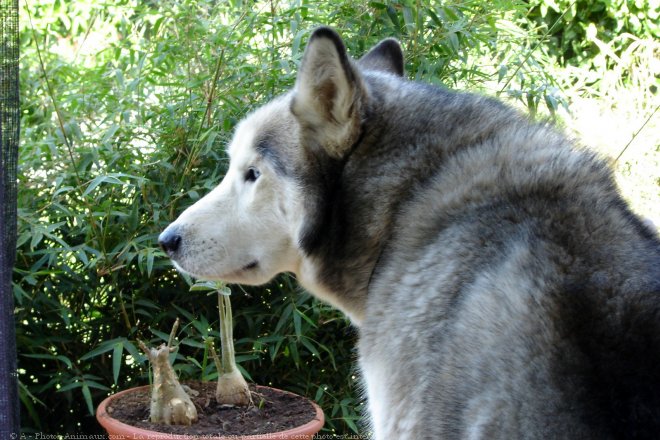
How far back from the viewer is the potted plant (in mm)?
2443

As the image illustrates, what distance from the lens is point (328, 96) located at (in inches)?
79.2

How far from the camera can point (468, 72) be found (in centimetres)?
327

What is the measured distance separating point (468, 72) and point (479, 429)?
2.05m

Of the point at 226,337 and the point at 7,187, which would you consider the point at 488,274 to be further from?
the point at 7,187

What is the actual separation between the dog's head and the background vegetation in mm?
645

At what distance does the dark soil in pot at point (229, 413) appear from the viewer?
97.3 inches

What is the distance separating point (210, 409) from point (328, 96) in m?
1.19

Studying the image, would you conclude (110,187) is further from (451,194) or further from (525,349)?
(525,349)

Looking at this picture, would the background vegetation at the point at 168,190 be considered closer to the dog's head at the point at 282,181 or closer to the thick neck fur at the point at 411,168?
the dog's head at the point at 282,181

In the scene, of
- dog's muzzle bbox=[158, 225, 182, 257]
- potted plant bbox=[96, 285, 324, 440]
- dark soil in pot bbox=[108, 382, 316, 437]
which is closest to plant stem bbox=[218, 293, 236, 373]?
potted plant bbox=[96, 285, 324, 440]

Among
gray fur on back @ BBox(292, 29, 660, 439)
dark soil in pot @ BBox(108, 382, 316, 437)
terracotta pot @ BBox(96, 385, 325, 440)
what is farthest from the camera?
dark soil in pot @ BBox(108, 382, 316, 437)

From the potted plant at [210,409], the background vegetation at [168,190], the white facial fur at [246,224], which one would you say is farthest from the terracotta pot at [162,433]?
the white facial fur at [246,224]

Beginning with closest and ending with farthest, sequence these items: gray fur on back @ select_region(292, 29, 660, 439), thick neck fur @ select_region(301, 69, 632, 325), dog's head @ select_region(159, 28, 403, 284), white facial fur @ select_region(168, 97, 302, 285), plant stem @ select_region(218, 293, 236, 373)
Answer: gray fur on back @ select_region(292, 29, 660, 439) → thick neck fur @ select_region(301, 69, 632, 325) → dog's head @ select_region(159, 28, 403, 284) → white facial fur @ select_region(168, 97, 302, 285) → plant stem @ select_region(218, 293, 236, 373)

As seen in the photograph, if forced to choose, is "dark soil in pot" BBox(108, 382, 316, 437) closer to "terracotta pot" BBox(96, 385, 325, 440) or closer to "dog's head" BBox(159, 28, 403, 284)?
"terracotta pot" BBox(96, 385, 325, 440)
